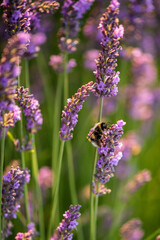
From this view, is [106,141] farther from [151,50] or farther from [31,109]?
[151,50]

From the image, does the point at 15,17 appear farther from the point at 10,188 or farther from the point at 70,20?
the point at 10,188

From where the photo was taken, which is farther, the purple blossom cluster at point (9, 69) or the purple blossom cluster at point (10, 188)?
the purple blossom cluster at point (10, 188)

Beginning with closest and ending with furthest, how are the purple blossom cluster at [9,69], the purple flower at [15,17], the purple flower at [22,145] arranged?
the purple blossom cluster at [9,69], the purple flower at [15,17], the purple flower at [22,145]

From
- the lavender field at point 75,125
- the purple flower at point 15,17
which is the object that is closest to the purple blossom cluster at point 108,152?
the lavender field at point 75,125

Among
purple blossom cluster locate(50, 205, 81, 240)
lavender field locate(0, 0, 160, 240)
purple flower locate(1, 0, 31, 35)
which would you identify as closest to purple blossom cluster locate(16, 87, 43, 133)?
lavender field locate(0, 0, 160, 240)

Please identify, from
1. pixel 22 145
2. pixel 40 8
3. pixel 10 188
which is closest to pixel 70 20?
pixel 40 8

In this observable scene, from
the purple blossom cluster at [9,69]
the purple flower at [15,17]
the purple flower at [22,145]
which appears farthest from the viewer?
the purple flower at [22,145]

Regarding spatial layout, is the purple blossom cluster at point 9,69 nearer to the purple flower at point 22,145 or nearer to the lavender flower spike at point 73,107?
the lavender flower spike at point 73,107

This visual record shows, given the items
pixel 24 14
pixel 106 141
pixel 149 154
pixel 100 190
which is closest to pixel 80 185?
pixel 149 154

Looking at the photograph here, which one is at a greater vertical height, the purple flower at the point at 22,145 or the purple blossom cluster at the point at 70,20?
the purple blossom cluster at the point at 70,20
